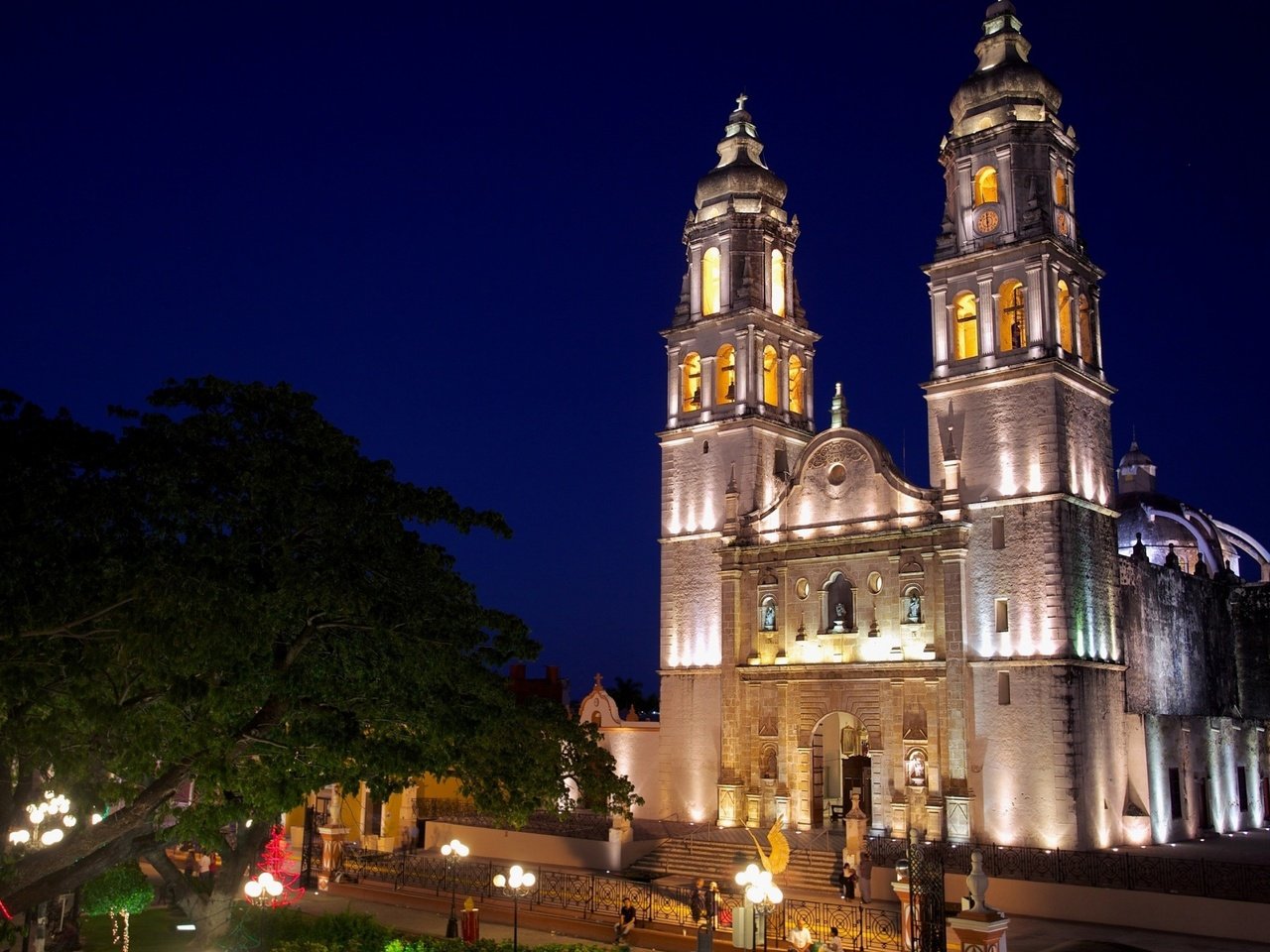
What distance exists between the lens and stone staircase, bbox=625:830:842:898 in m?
32.3

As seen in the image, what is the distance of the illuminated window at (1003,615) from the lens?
35344 mm

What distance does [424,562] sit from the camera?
18750mm

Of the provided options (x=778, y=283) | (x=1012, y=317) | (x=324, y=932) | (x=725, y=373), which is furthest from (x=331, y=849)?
(x=1012, y=317)

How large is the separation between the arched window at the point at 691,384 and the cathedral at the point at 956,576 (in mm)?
103

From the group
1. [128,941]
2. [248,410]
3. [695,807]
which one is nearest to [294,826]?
[695,807]

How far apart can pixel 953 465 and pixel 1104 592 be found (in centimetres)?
569

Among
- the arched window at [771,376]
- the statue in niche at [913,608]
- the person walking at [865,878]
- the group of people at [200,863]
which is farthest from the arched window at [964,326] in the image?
the group of people at [200,863]

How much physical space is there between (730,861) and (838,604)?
9381 millimetres

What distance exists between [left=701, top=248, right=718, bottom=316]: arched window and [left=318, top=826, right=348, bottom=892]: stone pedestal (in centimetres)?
2237

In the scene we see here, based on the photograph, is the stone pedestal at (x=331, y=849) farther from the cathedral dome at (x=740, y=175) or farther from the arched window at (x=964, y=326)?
the cathedral dome at (x=740, y=175)

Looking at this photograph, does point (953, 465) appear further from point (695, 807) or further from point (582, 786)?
point (582, 786)

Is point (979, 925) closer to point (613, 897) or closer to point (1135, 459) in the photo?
point (613, 897)

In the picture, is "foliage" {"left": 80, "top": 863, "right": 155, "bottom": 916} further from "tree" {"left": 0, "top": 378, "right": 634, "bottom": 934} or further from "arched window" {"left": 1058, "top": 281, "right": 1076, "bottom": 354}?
"arched window" {"left": 1058, "top": 281, "right": 1076, "bottom": 354}

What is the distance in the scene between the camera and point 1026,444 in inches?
1421
